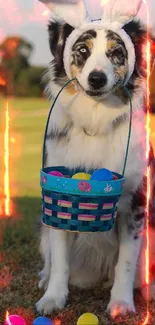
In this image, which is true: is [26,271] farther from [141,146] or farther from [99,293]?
[141,146]

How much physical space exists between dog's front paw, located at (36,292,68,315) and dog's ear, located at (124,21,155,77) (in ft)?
3.75

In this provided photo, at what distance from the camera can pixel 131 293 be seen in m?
2.77

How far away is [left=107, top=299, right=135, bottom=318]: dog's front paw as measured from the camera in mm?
2666

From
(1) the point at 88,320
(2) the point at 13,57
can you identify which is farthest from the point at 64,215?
(2) the point at 13,57

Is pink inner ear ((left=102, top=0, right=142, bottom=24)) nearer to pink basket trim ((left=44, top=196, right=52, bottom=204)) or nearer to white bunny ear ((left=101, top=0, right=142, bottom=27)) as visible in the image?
Answer: white bunny ear ((left=101, top=0, right=142, bottom=27))

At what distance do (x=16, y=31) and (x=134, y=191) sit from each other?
99.2 inches

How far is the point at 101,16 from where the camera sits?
2570 mm

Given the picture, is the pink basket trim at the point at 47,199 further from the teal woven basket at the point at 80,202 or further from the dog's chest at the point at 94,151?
the dog's chest at the point at 94,151

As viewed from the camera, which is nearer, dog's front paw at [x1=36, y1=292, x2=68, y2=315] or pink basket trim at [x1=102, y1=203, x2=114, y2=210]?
pink basket trim at [x1=102, y1=203, x2=114, y2=210]

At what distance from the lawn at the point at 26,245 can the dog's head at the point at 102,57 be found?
94 centimetres

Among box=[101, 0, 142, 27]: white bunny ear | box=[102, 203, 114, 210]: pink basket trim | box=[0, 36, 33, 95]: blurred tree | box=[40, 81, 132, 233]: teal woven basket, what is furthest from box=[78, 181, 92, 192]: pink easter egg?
box=[0, 36, 33, 95]: blurred tree

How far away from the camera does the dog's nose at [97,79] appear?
7.84 feet

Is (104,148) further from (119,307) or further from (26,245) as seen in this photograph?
(26,245)

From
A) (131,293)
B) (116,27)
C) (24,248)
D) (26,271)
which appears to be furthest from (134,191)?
(24,248)
